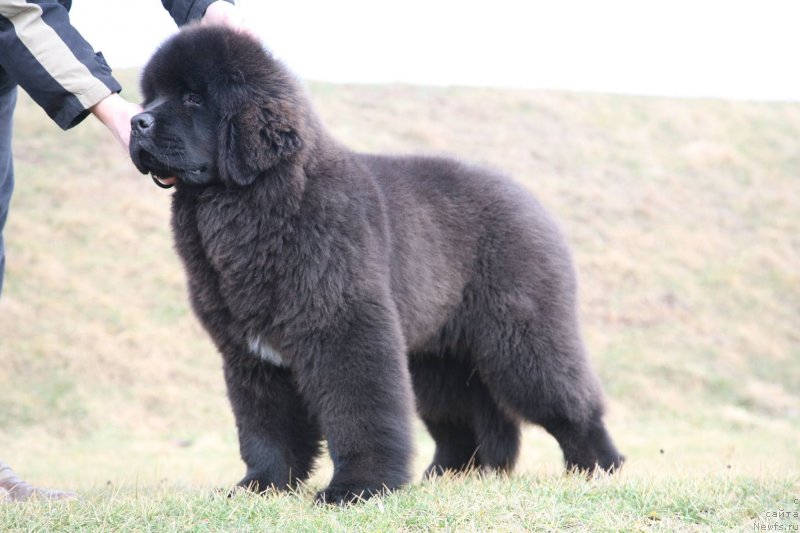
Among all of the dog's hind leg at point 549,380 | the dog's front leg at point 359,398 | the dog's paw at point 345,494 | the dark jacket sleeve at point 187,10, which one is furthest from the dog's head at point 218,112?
the dog's hind leg at point 549,380

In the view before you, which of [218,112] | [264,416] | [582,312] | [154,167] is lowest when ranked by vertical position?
[582,312]

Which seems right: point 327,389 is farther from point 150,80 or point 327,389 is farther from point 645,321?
point 645,321

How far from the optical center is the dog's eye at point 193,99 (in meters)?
3.79

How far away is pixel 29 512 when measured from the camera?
3.38 meters

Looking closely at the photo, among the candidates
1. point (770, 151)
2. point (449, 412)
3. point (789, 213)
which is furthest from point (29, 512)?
point (770, 151)

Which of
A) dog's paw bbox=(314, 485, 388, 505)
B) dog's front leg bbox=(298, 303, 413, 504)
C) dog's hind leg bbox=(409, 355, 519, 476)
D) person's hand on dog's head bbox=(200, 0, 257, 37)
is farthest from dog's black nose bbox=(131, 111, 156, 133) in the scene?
dog's hind leg bbox=(409, 355, 519, 476)

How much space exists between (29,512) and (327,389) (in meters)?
1.22

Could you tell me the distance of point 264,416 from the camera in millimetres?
4082

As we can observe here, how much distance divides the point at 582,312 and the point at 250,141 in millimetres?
11464

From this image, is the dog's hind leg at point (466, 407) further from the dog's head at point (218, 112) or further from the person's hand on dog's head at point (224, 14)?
the person's hand on dog's head at point (224, 14)

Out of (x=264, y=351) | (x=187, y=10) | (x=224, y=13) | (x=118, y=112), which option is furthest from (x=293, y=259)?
(x=187, y=10)

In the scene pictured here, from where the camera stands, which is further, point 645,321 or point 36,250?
point 645,321

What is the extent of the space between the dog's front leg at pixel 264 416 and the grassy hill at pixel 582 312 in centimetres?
20

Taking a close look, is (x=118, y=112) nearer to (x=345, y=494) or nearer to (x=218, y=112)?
(x=218, y=112)
